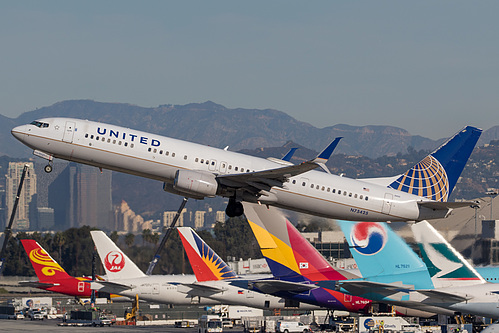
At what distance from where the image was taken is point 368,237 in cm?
6256

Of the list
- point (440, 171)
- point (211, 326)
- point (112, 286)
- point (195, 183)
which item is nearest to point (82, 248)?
point (112, 286)

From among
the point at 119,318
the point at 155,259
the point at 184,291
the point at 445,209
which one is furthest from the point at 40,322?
the point at 445,209

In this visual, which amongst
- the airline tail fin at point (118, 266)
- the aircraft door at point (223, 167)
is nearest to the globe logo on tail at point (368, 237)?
→ the aircraft door at point (223, 167)

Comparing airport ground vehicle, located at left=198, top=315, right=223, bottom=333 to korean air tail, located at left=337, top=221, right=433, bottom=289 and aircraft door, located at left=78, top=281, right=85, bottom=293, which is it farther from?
aircraft door, located at left=78, top=281, right=85, bottom=293

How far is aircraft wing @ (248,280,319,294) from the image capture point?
64125 mm

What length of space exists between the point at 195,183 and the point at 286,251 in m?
→ 17.8

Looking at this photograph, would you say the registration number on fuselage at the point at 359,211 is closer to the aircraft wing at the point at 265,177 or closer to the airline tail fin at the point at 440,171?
the airline tail fin at the point at 440,171

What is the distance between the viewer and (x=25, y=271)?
17450 cm

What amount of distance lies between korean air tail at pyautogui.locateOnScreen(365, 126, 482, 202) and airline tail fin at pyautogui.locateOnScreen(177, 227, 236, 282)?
23123 mm

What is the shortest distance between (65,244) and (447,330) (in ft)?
425

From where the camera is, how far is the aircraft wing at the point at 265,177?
49344mm

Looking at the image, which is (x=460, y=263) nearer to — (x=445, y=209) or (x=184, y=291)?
(x=445, y=209)

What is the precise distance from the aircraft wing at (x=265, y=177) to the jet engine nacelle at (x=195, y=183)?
2.58 ft

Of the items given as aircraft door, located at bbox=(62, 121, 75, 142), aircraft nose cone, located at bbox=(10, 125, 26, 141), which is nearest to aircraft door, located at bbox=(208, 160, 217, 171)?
aircraft door, located at bbox=(62, 121, 75, 142)
